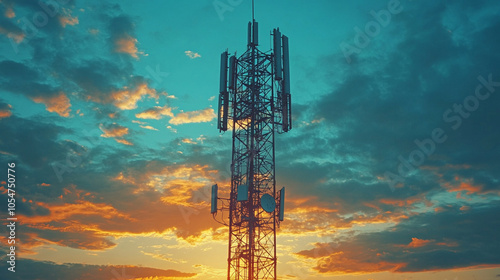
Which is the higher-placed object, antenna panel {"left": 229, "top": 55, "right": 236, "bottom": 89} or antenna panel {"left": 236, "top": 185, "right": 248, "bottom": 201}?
antenna panel {"left": 229, "top": 55, "right": 236, "bottom": 89}

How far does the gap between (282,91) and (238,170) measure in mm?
10372

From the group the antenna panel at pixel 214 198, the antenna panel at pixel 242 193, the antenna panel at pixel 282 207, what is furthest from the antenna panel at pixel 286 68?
the antenna panel at pixel 214 198

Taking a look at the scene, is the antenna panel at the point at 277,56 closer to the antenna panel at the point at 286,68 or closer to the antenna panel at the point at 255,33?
the antenna panel at the point at 286,68

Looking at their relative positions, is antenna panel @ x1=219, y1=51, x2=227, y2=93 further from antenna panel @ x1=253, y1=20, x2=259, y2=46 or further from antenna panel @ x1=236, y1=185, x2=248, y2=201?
antenna panel @ x1=236, y1=185, x2=248, y2=201

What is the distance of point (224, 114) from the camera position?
1982 inches

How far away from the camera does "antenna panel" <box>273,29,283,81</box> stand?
49156mm

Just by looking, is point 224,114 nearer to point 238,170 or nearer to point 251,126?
point 251,126

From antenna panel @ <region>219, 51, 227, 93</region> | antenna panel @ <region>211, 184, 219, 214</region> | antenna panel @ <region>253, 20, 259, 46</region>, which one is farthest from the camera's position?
antenna panel @ <region>253, 20, 259, 46</region>

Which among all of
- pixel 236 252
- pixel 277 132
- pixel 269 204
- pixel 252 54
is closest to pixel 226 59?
pixel 252 54

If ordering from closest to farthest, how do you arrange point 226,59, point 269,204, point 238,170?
point 269,204, point 238,170, point 226,59

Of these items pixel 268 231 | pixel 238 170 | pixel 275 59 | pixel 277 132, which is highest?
pixel 275 59

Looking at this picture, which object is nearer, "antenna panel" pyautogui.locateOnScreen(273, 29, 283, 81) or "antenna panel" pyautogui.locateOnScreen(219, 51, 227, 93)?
"antenna panel" pyautogui.locateOnScreen(273, 29, 283, 81)

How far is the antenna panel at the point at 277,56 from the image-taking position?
49.2 metres

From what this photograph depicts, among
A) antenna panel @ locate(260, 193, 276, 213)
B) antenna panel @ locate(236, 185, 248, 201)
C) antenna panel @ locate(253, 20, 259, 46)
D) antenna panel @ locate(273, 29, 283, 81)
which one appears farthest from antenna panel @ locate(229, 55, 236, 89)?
antenna panel @ locate(260, 193, 276, 213)
